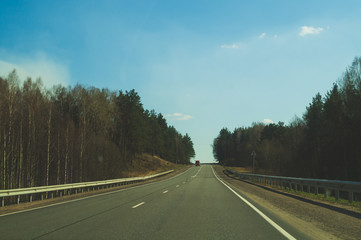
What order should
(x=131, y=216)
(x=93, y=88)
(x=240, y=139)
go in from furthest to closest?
(x=240, y=139)
(x=93, y=88)
(x=131, y=216)

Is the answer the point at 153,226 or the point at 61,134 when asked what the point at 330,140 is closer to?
the point at 61,134

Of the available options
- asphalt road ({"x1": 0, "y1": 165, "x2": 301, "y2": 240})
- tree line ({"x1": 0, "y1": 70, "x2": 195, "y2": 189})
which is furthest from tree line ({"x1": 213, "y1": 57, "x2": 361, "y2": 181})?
tree line ({"x1": 0, "y1": 70, "x2": 195, "y2": 189})

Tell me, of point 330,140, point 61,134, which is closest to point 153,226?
point 61,134

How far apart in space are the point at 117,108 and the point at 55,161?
26.2m

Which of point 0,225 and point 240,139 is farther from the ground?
point 240,139

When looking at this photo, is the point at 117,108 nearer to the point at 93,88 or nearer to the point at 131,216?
the point at 93,88

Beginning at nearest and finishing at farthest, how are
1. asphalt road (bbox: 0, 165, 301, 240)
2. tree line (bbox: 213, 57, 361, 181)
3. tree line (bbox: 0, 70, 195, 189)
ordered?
asphalt road (bbox: 0, 165, 301, 240)
tree line (bbox: 0, 70, 195, 189)
tree line (bbox: 213, 57, 361, 181)

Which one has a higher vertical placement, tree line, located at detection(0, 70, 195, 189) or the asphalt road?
tree line, located at detection(0, 70, 195, 189)

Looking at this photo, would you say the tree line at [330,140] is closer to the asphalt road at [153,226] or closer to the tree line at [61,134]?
the asphalt road at [153,226]

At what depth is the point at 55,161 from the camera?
3828 centimetres

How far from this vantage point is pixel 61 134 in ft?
125

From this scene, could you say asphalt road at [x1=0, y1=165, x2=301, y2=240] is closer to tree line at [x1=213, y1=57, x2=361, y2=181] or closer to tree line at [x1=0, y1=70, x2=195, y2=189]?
tree line at [x1=0, y1=70, x2=195, y2=189]

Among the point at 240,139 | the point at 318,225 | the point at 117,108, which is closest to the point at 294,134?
the point at 117,108

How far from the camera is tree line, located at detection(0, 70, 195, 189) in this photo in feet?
97.1
